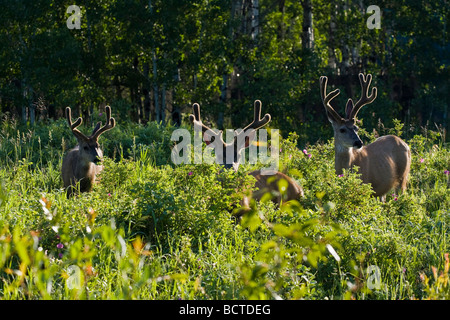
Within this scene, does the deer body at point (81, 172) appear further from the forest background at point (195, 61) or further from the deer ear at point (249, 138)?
the forest background at point (195, 61)

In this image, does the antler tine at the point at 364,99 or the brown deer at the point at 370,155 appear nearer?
the brown deer at the point at 370,155

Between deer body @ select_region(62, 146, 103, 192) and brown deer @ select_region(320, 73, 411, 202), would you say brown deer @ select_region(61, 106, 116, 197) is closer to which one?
deer body @ select_region(62, 146, 103, 192)

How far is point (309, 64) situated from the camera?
17.7 m

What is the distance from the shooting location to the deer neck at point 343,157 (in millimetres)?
8602

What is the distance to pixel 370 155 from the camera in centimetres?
902

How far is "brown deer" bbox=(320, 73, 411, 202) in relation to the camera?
8609 mm

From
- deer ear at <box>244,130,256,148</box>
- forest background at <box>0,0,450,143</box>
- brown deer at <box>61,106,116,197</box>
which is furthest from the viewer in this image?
forest background at <box>0,0,450,143</box>

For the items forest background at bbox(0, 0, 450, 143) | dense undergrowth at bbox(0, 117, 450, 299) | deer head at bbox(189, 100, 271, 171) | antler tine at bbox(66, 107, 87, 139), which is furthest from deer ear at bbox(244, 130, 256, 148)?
forest background at bbox(0, 0, 450, 143)

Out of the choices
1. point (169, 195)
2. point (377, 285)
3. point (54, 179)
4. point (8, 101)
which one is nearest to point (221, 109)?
point (8, 101)

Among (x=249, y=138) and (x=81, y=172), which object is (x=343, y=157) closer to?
(x=249, y=138)

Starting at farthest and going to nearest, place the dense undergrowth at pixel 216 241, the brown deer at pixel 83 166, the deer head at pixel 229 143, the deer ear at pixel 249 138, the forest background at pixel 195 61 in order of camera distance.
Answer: the forest background at pixel 195 61 → the brown deer at pixel 83 166 → the deer ear at pixel 249 138 → the deer head at pixel 229 143 → the dense undergrowth at pixel 216 241

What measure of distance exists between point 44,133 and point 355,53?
12.2 m

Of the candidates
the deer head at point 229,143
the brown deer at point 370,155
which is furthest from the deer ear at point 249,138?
the brown deer at point 370,155

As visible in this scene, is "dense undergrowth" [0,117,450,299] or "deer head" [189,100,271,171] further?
"deer head" [189,100,271,171]
